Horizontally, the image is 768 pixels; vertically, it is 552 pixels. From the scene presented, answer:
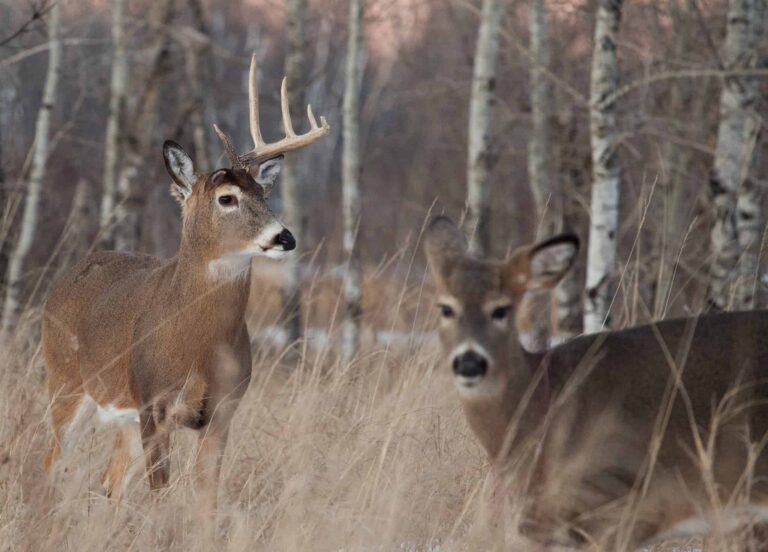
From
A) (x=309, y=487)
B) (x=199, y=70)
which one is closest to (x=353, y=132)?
(x=199, y=70)

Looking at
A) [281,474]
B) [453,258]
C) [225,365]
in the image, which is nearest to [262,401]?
[225,365]

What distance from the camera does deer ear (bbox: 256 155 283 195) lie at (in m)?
6.26

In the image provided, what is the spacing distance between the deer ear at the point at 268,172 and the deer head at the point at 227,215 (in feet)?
0.40

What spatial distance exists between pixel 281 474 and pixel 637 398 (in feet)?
5.31

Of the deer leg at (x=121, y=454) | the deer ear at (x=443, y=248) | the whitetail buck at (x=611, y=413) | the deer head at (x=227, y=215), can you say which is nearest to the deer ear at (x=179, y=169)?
the deer head at (x=227, y=215)

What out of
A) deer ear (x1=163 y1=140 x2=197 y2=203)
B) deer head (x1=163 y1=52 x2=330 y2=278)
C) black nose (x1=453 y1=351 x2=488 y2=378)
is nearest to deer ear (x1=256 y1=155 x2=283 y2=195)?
deer head (x1=163 y1=52 x2=330 y2=278)

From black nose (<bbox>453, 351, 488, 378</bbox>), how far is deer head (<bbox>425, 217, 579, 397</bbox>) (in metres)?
0.04

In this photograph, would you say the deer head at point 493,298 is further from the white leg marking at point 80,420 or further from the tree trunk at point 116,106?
the tree trunk at point 116,106

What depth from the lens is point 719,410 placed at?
13.0 ft

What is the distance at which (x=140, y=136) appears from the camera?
12.1 m

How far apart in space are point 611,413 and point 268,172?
2.75 m

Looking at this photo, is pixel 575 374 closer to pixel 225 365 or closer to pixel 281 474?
pixel 281 474

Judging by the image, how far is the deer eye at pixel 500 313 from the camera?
402 centimetres

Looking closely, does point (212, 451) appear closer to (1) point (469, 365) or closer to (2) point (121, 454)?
(2) point (121, 454)
